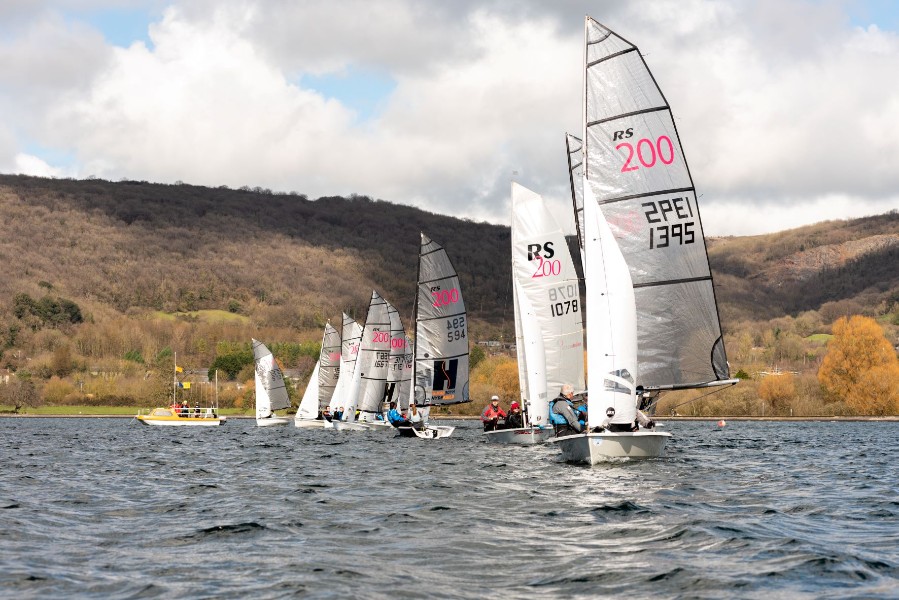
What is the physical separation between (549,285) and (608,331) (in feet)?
49.2

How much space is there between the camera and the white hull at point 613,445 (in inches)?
1004

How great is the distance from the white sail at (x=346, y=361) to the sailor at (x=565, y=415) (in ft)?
119

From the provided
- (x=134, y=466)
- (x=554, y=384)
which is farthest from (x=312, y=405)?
(x=134, y=466)

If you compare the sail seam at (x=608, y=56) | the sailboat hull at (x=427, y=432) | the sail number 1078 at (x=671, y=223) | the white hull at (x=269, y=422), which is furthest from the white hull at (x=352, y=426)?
the sail seam at (x=608, y=56)

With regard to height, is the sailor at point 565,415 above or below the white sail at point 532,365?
below

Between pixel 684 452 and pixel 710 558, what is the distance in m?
21.2

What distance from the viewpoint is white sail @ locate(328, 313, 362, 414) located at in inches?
2640

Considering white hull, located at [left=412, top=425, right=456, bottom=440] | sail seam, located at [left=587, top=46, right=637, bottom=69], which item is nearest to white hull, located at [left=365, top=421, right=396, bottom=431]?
white hull, located at [left=412, top=425, right=456, bottom=440]

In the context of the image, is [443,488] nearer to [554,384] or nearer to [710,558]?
[710,558]

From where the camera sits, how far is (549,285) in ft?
133

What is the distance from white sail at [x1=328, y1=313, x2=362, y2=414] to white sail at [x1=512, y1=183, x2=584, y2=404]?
26219 millimetres

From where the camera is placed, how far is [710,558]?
13.8m

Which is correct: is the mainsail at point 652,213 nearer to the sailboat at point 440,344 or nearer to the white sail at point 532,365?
the white sail at point 532,365

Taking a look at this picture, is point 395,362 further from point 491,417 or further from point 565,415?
point 565,415
